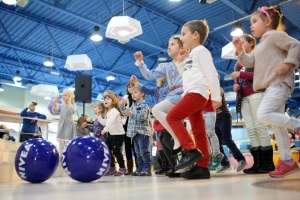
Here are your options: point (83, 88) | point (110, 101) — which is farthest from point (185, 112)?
point (83, 88)

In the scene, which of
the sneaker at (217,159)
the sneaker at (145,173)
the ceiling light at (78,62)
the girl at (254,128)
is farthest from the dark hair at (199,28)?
the ceiling light at (78,62)

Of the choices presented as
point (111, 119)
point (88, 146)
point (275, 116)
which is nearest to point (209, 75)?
point (275, 116)

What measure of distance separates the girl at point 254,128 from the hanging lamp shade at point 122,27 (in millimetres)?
2872

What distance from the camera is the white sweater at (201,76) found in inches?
91.3

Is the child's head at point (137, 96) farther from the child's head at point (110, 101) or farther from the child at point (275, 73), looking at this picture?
the child at point (275, 73)

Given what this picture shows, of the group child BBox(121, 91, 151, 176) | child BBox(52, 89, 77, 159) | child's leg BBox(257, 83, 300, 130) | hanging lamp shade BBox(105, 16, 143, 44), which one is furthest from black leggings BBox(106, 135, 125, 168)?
child's leg BBox(257, 83, 300, 130)

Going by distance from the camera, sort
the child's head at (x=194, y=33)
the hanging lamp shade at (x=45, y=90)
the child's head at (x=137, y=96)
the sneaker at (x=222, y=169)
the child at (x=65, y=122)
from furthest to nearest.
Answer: the hanging lamp shade at (x=45, y=90), the child at (x=65, y=122), the child's head at (x=137, y=96), the sneaker at (x=222, y=169), the child's head at (x=194, y=33)

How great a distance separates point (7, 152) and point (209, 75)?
241 centimetres

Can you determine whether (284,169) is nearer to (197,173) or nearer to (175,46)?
(197,173)

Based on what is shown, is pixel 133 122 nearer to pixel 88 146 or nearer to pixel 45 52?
pixel 88 146

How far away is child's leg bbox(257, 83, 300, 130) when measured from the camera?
214cm

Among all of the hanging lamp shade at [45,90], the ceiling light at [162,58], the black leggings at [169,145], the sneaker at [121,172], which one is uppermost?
the ceiling light at [162,58]

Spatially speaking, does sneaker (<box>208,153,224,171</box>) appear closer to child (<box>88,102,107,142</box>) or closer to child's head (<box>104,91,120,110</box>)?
child's head (<box>104,91,120,110</box>)

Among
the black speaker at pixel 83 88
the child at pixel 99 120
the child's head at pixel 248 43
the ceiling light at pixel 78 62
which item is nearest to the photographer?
the child's head at pixel 248 43
